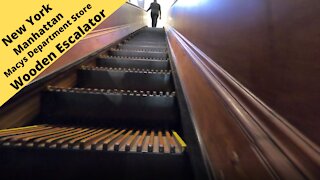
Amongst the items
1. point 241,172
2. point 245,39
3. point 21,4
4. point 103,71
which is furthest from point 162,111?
point 21,4

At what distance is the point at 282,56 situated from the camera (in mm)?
582

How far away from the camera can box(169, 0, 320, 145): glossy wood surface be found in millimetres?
475

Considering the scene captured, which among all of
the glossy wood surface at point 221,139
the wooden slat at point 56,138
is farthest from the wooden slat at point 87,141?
the glossy wood surface at point 221,139

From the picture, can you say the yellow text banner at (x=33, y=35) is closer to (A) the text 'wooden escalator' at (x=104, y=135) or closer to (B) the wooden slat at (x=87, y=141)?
(A) the text 'wooden escalator' at (x=104, y=135)

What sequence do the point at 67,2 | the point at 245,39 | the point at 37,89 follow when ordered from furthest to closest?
the point at 67,2 < the point at 37,89 < the point at 245,39

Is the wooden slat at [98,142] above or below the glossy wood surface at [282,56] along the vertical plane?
below

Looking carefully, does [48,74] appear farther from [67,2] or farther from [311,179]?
[311,179]

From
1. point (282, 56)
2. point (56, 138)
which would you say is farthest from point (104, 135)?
point (282, 56)

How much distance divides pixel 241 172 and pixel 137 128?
3.34 ft

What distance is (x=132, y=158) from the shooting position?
1026 mm

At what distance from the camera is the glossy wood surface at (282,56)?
48 centimetres

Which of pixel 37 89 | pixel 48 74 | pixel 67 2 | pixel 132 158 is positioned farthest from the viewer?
pixel 67 2

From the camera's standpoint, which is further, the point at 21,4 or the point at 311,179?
the point at 21,4

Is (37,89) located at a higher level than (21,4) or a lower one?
lower
